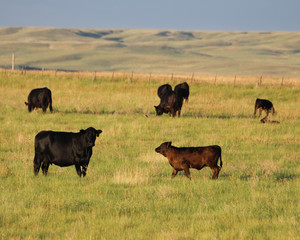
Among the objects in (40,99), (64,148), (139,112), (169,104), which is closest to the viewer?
(64,148)

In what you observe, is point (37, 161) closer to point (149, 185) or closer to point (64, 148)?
point (64, 148)

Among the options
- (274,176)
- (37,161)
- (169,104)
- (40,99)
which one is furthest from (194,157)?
(40,99)

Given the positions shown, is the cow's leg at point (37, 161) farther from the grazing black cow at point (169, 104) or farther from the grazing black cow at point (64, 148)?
the grazing black cow at point (169, 104)

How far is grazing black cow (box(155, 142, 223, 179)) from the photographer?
1053cm

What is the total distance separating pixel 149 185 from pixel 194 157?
1.24 metres

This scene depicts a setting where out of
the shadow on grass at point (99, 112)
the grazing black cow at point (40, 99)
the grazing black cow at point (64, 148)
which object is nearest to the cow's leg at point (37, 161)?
the grazing black cow at point (64, 148)

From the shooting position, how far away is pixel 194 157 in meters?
10.6

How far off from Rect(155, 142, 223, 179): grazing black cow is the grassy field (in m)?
0.31

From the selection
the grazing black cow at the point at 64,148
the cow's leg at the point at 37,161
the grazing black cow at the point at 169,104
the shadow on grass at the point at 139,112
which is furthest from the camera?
the shadow on grass at the point at 139,112

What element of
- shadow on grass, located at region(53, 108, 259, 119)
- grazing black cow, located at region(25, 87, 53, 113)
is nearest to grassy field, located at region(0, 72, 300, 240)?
grazing black cow, located at region(25, 87, 53, 113)

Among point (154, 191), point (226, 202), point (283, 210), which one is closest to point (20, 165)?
point (154, 191)

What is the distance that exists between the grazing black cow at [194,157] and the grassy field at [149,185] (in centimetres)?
31

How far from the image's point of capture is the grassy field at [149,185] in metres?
7.37

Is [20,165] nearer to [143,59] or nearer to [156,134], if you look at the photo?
[156,134]
